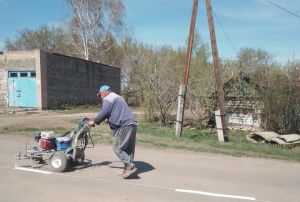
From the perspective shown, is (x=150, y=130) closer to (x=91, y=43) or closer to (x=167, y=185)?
(x=167, y=185)

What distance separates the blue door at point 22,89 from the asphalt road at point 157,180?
A: 18.3m

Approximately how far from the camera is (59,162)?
8.77 meters

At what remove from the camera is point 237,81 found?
19.7 m

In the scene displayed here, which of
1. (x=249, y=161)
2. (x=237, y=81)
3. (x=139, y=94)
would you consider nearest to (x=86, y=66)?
(x=139, y=94)

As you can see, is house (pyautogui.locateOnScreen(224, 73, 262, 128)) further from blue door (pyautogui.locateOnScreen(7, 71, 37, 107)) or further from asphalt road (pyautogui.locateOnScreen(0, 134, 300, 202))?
blue door (pyautogui.locateOnScreen(7, 71, 37, 107))

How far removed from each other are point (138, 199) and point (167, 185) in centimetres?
114

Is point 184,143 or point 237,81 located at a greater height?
point 237,81

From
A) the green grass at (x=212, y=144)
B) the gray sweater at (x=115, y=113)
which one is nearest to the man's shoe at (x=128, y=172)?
the gray sweater at (x=115, y=113)

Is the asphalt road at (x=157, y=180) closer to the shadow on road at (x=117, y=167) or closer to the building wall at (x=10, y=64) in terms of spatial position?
the shadow on road at (x=117, y=167)

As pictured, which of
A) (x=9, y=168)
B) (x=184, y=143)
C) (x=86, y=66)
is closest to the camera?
(x=9, y=168)

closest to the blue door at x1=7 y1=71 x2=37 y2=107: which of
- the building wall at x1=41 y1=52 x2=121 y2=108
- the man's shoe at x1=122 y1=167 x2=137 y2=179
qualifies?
the building wall at x1=41 y1=52 x2=121 y2=108

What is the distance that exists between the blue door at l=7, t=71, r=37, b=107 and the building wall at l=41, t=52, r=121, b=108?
2.81ft

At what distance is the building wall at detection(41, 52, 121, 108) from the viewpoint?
2970cm

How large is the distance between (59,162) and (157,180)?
2.02 m
